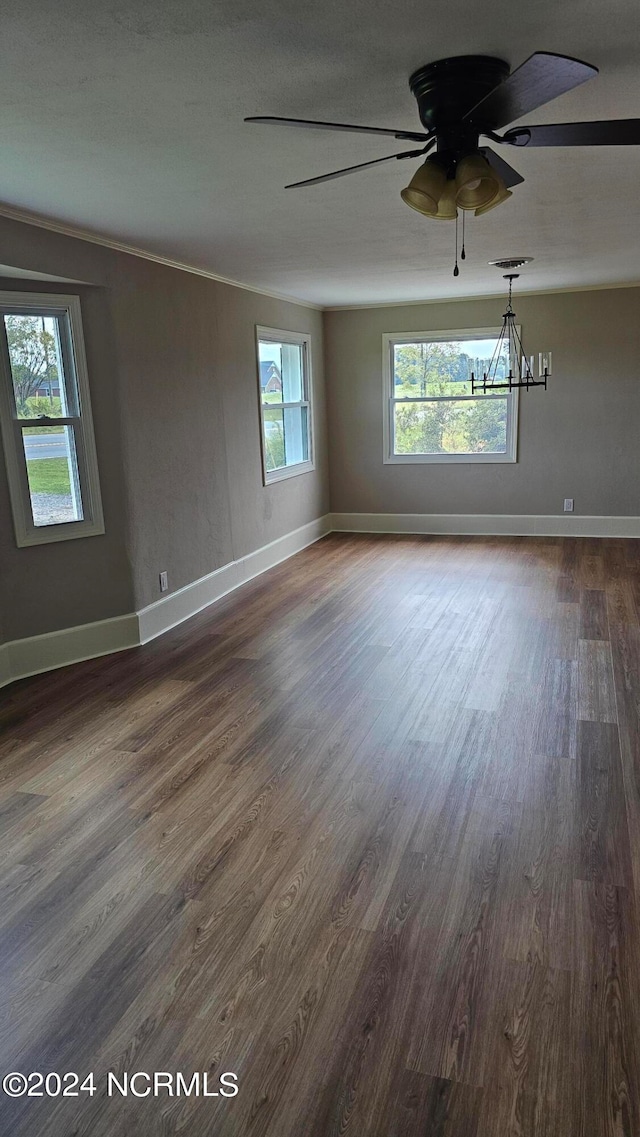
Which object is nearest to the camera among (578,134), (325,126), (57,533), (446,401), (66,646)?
(325,126)

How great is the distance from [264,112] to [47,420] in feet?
7.86

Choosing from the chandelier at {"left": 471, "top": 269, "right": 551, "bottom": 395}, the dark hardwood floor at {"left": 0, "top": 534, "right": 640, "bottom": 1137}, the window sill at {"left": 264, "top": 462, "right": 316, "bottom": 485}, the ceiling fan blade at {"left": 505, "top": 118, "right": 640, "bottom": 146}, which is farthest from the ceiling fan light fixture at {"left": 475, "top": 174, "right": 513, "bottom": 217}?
the chandelier at {"left": 471, "top": 269, "right": 551, "bottom": 395}

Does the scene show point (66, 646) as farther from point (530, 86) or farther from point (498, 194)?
point (530, 86)

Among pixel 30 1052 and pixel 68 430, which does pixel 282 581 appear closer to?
pixel 68 430

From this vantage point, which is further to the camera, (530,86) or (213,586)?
(213,586)

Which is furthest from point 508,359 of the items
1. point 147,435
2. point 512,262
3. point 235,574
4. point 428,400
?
point 147,435

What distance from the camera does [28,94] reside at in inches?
86.4

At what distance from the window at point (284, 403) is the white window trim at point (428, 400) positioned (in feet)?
2.95

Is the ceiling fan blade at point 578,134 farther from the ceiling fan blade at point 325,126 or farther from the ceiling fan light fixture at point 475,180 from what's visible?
the ceiling fan blade at point 325,126

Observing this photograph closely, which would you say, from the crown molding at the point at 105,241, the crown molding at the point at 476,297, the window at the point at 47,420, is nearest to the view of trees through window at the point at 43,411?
the window at the point at 47,420

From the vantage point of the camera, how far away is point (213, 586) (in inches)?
228

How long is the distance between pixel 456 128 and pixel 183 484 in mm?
3521

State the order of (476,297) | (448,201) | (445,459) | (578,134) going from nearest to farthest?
(578,134) → (448,201) → (476,297) → (445,459)

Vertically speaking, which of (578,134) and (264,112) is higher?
(264,112)
